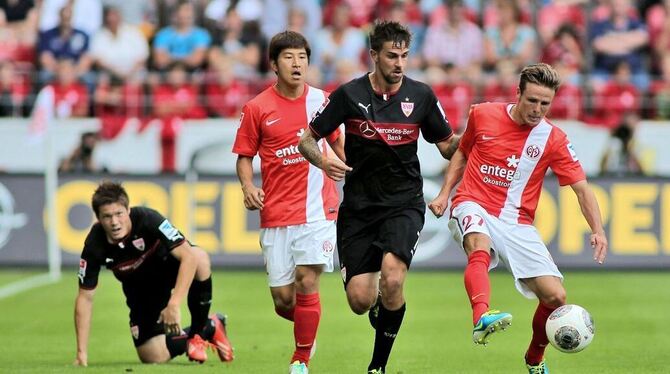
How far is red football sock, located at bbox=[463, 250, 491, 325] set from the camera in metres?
8.91

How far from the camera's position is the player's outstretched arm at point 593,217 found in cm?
911

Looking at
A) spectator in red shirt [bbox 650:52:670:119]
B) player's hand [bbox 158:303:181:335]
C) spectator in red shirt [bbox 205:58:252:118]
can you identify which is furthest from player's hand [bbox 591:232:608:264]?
spectator in red shirt [bbox 650:52:670:119]

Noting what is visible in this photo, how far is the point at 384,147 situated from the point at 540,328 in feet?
5.41

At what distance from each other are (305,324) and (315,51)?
1328cm

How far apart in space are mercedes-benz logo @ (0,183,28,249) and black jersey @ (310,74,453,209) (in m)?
10.7

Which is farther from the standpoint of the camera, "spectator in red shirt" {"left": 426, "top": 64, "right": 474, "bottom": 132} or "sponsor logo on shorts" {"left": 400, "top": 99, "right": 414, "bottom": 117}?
"spectator in red shirt" {"left": 426, "top": 64, "right": 474, "bottom": 132}

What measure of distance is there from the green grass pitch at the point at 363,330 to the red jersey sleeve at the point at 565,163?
1681 mm

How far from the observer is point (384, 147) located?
9586 millimetres

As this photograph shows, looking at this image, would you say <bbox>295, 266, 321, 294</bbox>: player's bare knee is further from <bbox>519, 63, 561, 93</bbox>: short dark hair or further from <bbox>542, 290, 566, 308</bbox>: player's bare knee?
<bbox>519, 63, 561, 93</bbox>: short dark hair

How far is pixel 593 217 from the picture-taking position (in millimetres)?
9352

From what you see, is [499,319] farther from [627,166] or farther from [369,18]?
[369,18]

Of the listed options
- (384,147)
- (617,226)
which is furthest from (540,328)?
(617,226)

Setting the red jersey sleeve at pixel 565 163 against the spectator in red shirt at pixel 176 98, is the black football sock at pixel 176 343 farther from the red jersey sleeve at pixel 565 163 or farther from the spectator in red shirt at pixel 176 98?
the spectator in red shirt at pixel 176 98

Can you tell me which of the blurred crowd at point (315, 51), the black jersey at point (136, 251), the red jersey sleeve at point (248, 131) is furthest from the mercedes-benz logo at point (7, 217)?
the red jersey sleeve at point (248, 131)
